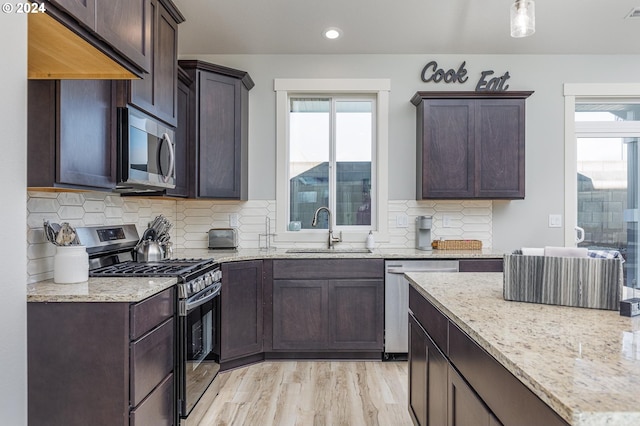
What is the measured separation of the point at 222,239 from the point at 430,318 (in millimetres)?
2381

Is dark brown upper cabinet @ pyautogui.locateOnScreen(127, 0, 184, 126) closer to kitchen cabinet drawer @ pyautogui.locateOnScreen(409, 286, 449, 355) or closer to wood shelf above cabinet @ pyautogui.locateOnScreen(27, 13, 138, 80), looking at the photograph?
wood shelf above cabinet @ pyautogui.locateOnScreen(27, 13, 138, 80)

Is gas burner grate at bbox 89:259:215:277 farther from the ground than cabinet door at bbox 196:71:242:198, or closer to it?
closer to it

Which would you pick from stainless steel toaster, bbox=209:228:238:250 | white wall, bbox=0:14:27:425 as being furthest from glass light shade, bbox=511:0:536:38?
stainless steel toaster, bbox=209:228:238:250

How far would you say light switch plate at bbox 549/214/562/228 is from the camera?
392 centimetres

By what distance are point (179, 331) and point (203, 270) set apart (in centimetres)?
46

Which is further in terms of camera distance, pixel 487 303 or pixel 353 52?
pixel 353 52

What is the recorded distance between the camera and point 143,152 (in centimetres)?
226

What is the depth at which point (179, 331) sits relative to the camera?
2170 mm

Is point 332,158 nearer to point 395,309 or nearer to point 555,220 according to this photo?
point 395,309

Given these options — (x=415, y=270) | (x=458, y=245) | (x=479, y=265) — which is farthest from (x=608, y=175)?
(x=415, y=270)

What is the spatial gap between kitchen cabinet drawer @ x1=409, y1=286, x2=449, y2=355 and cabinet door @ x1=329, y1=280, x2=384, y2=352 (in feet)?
3.70

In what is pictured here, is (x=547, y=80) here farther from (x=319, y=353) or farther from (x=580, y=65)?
(x=319, y=353)

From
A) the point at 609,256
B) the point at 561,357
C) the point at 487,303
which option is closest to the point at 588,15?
the point at 609,256

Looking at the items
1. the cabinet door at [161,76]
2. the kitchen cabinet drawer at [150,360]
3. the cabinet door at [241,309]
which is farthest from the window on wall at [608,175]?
the kitchen cabinet drawer at [150,360]
